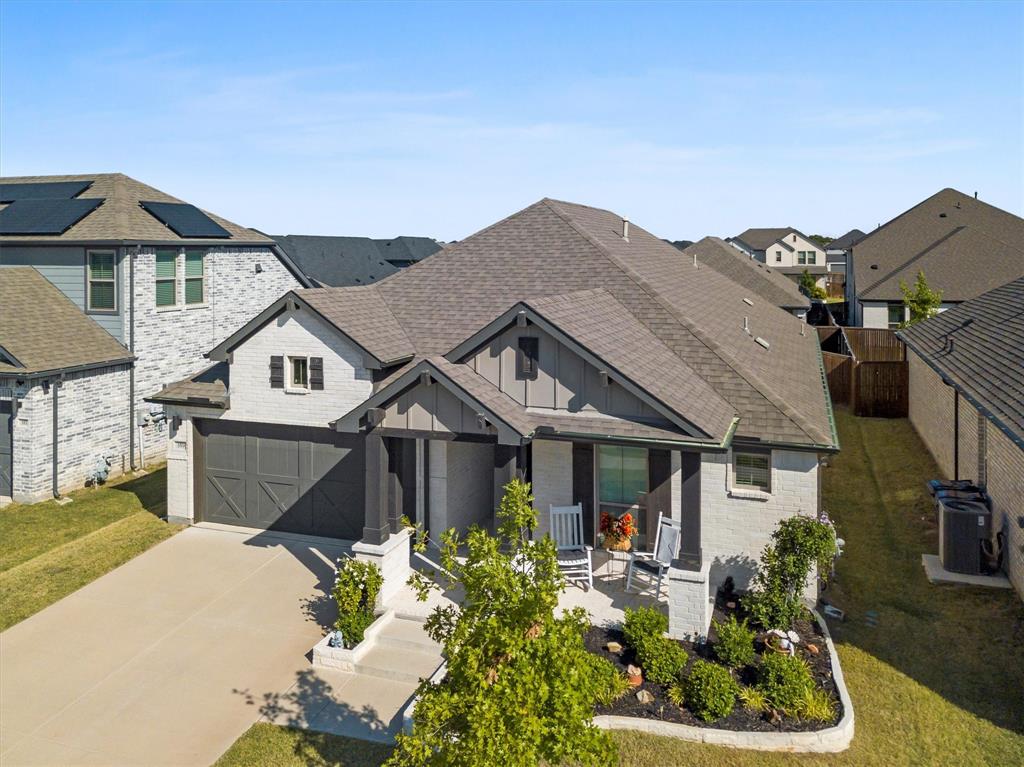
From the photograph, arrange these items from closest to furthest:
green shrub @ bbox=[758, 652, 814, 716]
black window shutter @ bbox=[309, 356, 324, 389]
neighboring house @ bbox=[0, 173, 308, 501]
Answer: green shrub @ bbox=[758, 652, 814, 716] < black window shutter @ bbox=[309, 356, 324, 389] < neighboring house @ bbox=[0, 173, 308, 501]

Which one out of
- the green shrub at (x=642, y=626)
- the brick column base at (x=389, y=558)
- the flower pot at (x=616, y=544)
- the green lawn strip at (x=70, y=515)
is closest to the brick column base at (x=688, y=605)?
the green shrub at (x=642, y=626)

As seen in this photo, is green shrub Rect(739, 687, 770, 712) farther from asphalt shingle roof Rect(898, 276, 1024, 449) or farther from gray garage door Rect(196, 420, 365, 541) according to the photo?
gray garage door Rect(196, 420, 365, 541)

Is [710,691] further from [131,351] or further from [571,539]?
[131,351]

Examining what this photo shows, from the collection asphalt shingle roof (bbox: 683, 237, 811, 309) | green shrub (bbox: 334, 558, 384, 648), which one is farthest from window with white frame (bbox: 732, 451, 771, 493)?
asphalt shingle roof (bbox: 683, 237, 811, 309)

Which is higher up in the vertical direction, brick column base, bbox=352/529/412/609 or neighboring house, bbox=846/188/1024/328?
neighboring house, bbox=846/188/1024/328

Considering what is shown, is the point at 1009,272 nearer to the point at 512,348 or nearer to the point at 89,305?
the point at 512,348

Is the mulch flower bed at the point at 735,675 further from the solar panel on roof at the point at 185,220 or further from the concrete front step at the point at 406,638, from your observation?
the solar panel on roof at the point at 185,220
